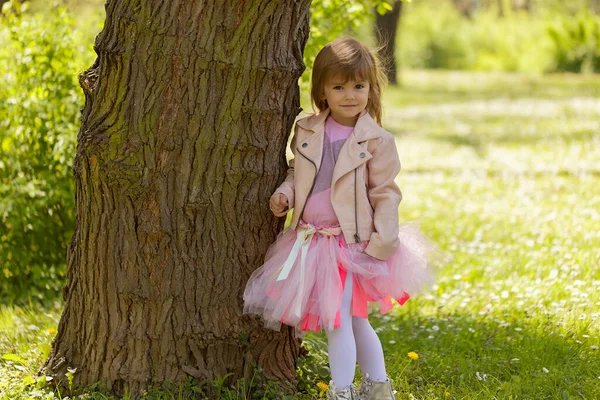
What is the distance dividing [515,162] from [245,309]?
7.42 meters

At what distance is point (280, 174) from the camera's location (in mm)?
3420

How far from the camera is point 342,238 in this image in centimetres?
328

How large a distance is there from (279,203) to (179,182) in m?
0.42

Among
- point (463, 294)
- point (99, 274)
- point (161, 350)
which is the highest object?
point (99, 274)

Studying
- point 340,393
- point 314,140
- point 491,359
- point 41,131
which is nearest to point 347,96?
point 314,140

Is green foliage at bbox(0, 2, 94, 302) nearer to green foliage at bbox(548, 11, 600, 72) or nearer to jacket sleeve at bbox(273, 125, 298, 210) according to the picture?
jacket sleeve at bbox(273, 125, 298, 210)

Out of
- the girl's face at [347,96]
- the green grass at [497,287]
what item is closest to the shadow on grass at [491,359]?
the green grass at [497,287]

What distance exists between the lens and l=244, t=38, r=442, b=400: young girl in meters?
3.20

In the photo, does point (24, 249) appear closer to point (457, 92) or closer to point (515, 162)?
point (515, 162)

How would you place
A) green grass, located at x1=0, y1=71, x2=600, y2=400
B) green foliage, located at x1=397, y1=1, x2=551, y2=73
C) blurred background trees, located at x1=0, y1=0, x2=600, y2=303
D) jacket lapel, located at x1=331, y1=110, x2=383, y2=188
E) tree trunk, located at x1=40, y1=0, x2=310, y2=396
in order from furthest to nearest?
green foliage, located at x1=397, y1=1, x2=551, y2=73 → blurred background trees, located at x1=0, y1=0, x2=600, y2=303 → green grass, located at x1=0, y1=71, x2=600, y2=400 → jacket lapel, located at x1=331, y1=110, x2=383, y2=188 → tree trunk, located at x1=40, y1=0, x2=310, y2=396

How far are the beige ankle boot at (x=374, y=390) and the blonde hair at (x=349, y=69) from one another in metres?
1.13

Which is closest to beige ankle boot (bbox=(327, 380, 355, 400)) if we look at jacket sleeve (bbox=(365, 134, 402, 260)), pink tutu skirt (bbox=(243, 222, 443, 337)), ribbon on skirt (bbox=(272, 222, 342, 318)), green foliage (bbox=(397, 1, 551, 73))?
pink tutu skirt (bbox=(243, 222, 443, 337))

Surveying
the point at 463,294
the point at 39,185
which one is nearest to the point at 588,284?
the point at 463,294

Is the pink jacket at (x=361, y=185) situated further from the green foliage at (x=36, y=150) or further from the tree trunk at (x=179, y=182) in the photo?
the green foliage at (x=36, y=150)
